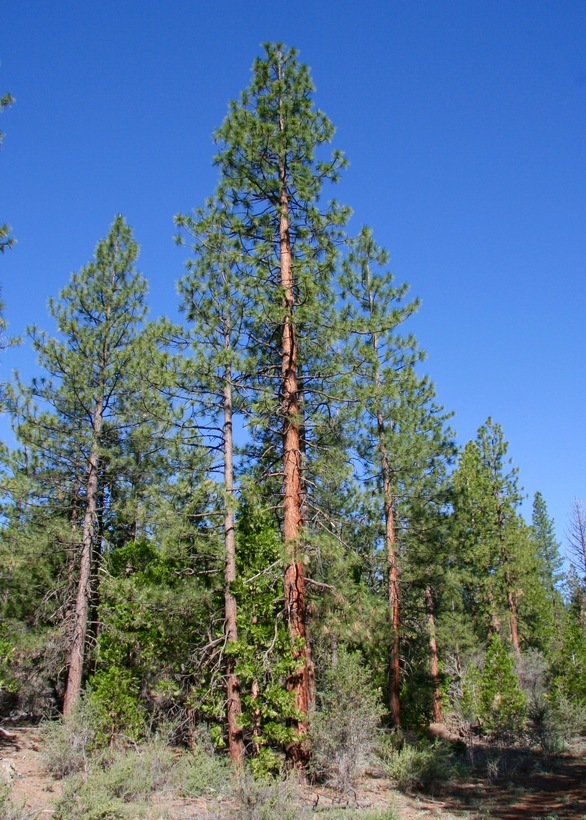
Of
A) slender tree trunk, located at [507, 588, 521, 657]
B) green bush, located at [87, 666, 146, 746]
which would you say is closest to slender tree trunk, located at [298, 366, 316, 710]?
green bush, located at [87, 666, 146, 746]

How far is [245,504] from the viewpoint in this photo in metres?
11.7

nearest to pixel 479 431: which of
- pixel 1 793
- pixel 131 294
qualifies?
pixel 131 294

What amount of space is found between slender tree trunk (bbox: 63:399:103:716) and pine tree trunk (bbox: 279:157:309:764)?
19.2ft

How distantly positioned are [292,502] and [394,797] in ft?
15.0

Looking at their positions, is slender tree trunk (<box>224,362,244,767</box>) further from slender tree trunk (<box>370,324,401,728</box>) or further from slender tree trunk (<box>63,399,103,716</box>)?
slender tree trunk (<box>370,324,401,728</box>)

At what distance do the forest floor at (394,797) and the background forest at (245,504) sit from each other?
3.35 feet

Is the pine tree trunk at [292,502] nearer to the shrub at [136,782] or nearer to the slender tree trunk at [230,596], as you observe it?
the slender tree trunk at [230,596]

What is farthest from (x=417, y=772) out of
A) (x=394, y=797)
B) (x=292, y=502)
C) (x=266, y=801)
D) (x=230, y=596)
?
(x=292, y=502)

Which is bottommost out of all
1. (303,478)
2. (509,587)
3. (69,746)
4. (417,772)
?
(417,772)

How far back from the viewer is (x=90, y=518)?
48.2ft

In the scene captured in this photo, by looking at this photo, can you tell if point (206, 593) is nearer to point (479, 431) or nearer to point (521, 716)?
point (521, 716)

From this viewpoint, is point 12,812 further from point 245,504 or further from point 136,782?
point 245,504

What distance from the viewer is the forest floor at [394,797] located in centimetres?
760

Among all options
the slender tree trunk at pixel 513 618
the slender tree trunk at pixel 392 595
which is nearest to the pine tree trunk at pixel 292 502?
the slender tree trunk at pixel 392 595
